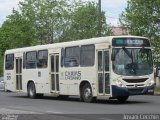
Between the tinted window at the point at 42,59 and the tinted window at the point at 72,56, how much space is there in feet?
7.54

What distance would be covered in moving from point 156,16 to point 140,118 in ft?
97.2

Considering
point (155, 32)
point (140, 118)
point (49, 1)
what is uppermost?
point (49, 1)

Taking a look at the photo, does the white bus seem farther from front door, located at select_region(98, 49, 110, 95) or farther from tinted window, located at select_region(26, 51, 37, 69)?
tinted window, located at select_region(26, 51, 37, 69)

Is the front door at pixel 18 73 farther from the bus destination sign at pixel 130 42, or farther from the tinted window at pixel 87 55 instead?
the bus destination sign at pixel 130 42

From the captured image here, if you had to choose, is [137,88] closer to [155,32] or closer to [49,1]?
[155,32]

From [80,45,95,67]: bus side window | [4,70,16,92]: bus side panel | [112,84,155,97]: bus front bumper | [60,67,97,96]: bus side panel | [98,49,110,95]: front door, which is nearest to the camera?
[112,84,155,97]: bus front bumper

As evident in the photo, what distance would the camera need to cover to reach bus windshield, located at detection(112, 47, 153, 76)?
2394 centimetres

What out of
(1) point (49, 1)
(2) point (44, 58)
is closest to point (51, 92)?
(2) point (44, 58)

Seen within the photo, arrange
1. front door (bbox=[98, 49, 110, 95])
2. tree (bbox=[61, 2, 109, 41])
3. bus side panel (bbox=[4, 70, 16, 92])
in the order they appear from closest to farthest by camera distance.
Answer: front door (bbox=[98, 49, 110, 95]), bus side panel (bbox=[4, 70, 16, 92]), tree (bbox=[61, 2, 109, 41])

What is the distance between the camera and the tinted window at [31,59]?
102 ft

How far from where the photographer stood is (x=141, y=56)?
80.8 ft

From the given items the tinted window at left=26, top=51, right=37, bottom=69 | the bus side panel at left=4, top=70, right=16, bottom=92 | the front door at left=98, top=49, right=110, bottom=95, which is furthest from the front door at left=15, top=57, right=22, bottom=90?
the front door at left=98, top=49, right=110, bottom=95

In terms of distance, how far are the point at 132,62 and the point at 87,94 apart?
Answer: 2920 millimetres

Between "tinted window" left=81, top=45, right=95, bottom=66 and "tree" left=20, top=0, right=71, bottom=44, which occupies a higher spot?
"tree" left=20, top=0, right=71, bottom=44
